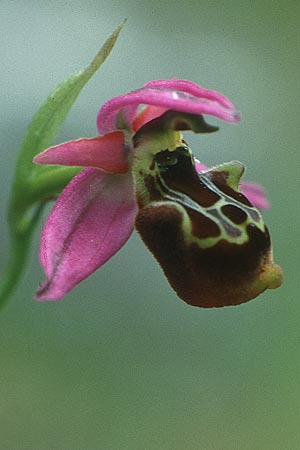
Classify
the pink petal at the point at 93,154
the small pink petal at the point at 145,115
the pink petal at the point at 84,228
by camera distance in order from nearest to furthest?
1. the pink petal at the point at 84,228
2. the pink petal at the point at 93,154
3. the small pink petal at the point at 145,115

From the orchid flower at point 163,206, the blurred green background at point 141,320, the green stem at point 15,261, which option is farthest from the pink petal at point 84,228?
the blurred green background at point 141,320

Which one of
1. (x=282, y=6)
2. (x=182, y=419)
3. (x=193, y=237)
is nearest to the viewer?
(x=193, y=237)

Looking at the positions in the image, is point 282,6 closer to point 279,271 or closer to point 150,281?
point 150,281

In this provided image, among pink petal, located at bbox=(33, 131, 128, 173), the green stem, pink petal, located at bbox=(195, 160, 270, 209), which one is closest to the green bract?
the green stem

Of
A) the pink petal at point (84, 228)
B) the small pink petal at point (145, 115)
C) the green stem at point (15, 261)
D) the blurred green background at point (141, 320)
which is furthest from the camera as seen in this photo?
the blurred green background at point (141, 320)

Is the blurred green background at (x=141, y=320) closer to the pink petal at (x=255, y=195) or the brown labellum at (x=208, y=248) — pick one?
the pink petal at (x=255, y=195)

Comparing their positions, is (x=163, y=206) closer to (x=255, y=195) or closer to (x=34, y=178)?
(x=34, y=178)

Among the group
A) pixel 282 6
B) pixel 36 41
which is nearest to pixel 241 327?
pixel 36 41
